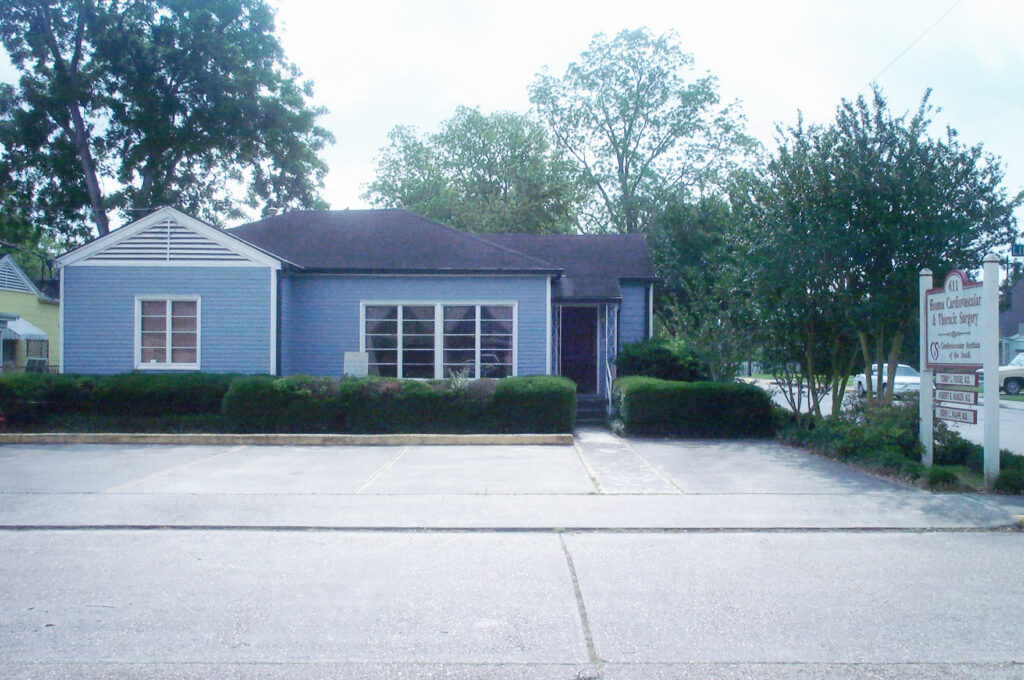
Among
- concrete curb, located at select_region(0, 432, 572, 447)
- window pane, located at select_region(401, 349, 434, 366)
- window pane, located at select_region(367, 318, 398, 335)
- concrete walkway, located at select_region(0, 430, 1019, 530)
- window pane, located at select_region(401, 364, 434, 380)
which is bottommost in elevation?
concrete walkway, located at select_region(0, 430, 1019, 530)

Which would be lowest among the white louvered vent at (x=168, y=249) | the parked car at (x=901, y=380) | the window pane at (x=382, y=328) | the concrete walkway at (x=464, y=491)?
the concrete walkway at (x=464, y=491)

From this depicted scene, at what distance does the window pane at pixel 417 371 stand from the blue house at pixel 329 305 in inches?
0.9

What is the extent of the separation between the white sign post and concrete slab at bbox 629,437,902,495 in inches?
47.2

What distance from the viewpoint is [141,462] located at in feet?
41.0

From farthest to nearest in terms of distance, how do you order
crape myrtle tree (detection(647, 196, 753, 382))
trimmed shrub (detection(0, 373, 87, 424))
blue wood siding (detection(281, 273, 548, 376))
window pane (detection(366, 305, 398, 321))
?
window pane (detection(366, 305, 398, 321)) < blue wood siding (detection(281, 273, 548, 376)) < trimmed shrub (detection(0, 373, 87, 424)) < crape myrtle tree (detection(647, 196, 753, 382))

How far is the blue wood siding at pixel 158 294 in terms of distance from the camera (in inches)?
705

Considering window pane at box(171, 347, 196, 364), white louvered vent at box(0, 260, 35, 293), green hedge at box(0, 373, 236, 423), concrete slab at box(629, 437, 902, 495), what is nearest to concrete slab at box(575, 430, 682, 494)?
concrete slab at box(629, 437, 902, 495)

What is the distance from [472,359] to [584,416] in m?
2.74

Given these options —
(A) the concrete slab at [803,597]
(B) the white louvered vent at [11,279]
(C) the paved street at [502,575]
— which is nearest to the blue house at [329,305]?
(C) the paved street at [502,575]

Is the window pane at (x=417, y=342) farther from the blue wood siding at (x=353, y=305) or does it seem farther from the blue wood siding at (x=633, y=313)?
the blue wood siding at (x=633, y=313)

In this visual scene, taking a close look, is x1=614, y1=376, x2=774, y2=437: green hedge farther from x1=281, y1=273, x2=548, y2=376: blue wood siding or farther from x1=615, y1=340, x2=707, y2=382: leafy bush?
x1=615, y1=340, x2=707, y2=382: leafy bush

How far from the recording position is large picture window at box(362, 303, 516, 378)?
18.9 meters

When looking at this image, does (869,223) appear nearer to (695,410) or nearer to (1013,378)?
(695,410)

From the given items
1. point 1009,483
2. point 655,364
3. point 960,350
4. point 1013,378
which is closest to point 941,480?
point 1009,483
